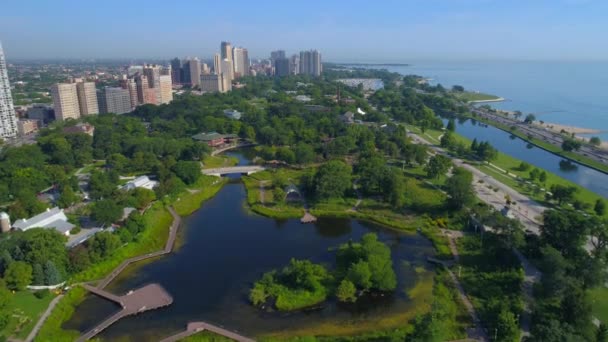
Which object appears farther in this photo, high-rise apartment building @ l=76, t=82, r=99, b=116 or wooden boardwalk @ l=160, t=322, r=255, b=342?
high-rise apartment building @ l=76, t=82, r=99, b=116

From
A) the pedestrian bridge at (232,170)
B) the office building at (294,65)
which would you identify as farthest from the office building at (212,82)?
the pedestrian bridge at (232,170)

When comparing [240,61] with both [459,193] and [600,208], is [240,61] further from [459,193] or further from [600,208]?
[600,208]

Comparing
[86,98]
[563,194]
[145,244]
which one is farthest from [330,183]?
[86,98]

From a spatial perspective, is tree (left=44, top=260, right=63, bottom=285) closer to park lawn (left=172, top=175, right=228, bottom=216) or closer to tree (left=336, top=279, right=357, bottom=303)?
park lawn (left=172, top=175, right=228, bottom=216)

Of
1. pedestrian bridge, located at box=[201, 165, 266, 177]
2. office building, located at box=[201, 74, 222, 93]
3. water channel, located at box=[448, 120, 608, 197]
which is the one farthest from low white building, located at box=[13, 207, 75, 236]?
office building, located at box=[201, 74, 222, 93]

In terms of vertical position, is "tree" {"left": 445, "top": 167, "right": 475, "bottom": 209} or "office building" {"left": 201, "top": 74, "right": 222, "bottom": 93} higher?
"office building" {"left": 201, "top": 74, "right": 222, "bottom": 93}

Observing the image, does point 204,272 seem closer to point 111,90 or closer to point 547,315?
point 547,315

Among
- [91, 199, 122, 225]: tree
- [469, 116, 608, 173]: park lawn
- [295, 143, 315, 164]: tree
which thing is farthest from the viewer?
[469, 116, 608, 173]: park lawn

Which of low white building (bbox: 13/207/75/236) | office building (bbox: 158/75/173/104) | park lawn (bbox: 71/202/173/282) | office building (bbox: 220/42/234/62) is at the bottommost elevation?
park lawn (bbox: 71/202/173/282)
